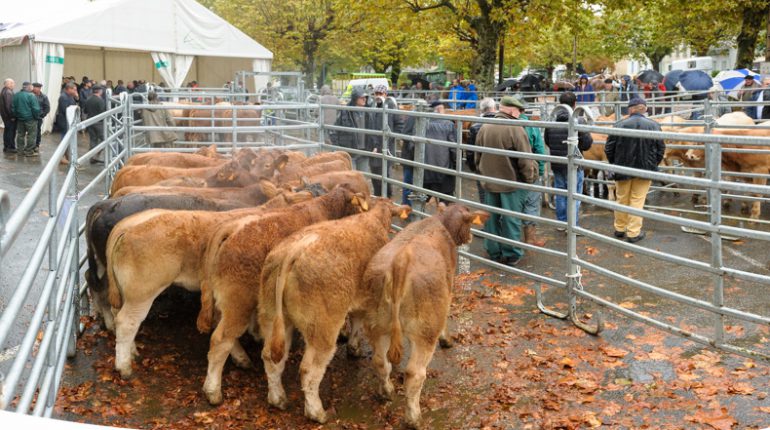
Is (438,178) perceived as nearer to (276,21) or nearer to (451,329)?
(451,329)

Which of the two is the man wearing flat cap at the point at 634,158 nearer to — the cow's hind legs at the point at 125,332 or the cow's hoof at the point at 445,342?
the cow's hoof at the point at 445,342

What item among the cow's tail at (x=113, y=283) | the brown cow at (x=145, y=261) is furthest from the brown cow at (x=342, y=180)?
the cow's tail at (x=113, y=283)

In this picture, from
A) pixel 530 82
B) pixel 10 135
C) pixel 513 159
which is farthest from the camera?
pixel 530 82

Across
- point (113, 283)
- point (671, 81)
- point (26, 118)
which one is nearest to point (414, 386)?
point (113, 283)

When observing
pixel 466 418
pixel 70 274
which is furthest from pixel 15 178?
pixel 466 418

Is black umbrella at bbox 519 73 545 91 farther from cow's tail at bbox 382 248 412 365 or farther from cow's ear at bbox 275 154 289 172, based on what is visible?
cow's tail at bbox 382 248 412 365

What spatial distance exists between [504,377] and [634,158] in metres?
4.95

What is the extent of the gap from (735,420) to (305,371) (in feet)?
9.21

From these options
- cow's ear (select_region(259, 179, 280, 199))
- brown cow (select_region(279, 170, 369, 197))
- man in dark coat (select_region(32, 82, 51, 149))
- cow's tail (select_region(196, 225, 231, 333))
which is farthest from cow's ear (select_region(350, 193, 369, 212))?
man in dark coat (select_region(32, 82, 51, 149))

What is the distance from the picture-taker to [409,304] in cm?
522

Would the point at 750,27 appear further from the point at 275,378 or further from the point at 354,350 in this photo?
the point at 275,378

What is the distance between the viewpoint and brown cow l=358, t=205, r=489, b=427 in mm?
5160

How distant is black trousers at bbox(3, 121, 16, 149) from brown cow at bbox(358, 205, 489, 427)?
1708cm

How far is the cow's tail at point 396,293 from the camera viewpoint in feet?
16.7
